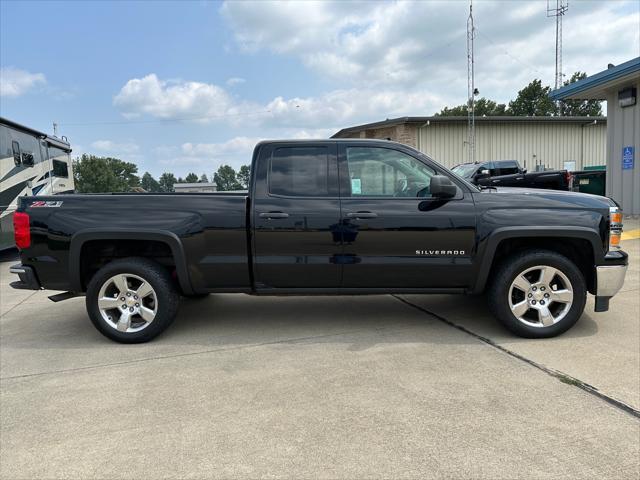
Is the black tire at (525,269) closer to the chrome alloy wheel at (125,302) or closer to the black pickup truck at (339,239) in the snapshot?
the black pickup truck at (339,239)

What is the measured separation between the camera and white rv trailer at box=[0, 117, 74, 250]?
963 cm

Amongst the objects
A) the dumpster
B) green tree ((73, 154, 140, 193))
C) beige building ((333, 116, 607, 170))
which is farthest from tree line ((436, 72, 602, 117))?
green tree ((73, 154, 140, 193))

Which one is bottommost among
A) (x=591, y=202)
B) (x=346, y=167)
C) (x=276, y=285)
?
(x=276, y=285)

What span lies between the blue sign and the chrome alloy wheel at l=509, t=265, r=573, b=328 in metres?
10.9

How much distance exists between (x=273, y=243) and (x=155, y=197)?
3.83ft

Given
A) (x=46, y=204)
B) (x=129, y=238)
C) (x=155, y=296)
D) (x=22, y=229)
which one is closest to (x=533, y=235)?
(x=155, y=296)

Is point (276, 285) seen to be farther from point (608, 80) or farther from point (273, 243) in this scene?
point (608, 80)

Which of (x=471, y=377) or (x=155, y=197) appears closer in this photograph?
(x=471, y=377)

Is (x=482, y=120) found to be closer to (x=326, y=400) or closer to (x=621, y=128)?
(x=621, y=128)

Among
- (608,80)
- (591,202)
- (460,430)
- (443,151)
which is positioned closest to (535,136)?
(443,151)

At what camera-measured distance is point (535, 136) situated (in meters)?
29.1

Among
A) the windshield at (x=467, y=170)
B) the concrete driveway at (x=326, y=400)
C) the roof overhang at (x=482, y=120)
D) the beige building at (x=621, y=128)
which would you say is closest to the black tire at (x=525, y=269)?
the concrete driveway at (x=326, y=400)

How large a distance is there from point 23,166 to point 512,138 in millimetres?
26421

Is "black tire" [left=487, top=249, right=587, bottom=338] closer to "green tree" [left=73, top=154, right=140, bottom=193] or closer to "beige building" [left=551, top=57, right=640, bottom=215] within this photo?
"beige building" [left=551, top=57, right=640, bottom=215]
